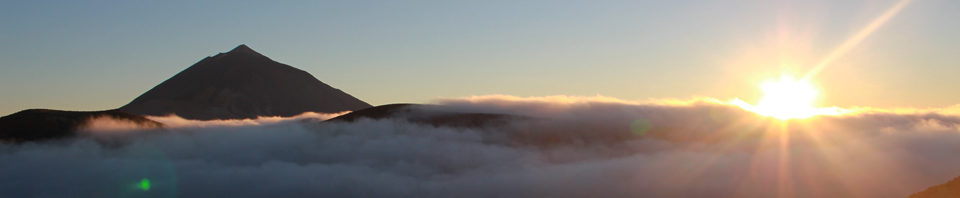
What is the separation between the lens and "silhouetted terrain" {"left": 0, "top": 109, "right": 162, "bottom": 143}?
171125 mm

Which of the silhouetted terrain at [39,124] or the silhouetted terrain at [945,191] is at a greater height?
the silhouetted terrain at [39,124]

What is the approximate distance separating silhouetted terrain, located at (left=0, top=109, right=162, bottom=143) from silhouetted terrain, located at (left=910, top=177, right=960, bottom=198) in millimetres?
185619

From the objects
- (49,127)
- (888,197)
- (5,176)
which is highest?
(49,127)

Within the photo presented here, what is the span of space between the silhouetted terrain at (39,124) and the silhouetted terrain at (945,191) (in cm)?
18562

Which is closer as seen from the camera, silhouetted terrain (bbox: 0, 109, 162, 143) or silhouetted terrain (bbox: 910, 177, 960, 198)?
silhouetted terrain (bbox: 910, 177, 960, 198)

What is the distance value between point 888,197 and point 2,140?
224897 millimetres

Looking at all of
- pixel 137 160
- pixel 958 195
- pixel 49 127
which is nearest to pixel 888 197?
pixel 958 195

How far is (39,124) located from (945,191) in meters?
190

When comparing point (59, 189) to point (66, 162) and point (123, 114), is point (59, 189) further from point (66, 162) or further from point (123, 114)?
point (123, 114)

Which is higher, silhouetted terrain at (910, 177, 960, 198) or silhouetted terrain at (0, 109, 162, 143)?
silhouetted terrain at (0, 109, 162, 143)

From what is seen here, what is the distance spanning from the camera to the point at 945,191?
37344mm

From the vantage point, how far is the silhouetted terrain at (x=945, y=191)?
36.8 m

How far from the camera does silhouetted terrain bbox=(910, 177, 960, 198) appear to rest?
121 ft

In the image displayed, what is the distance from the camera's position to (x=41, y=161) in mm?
173500
